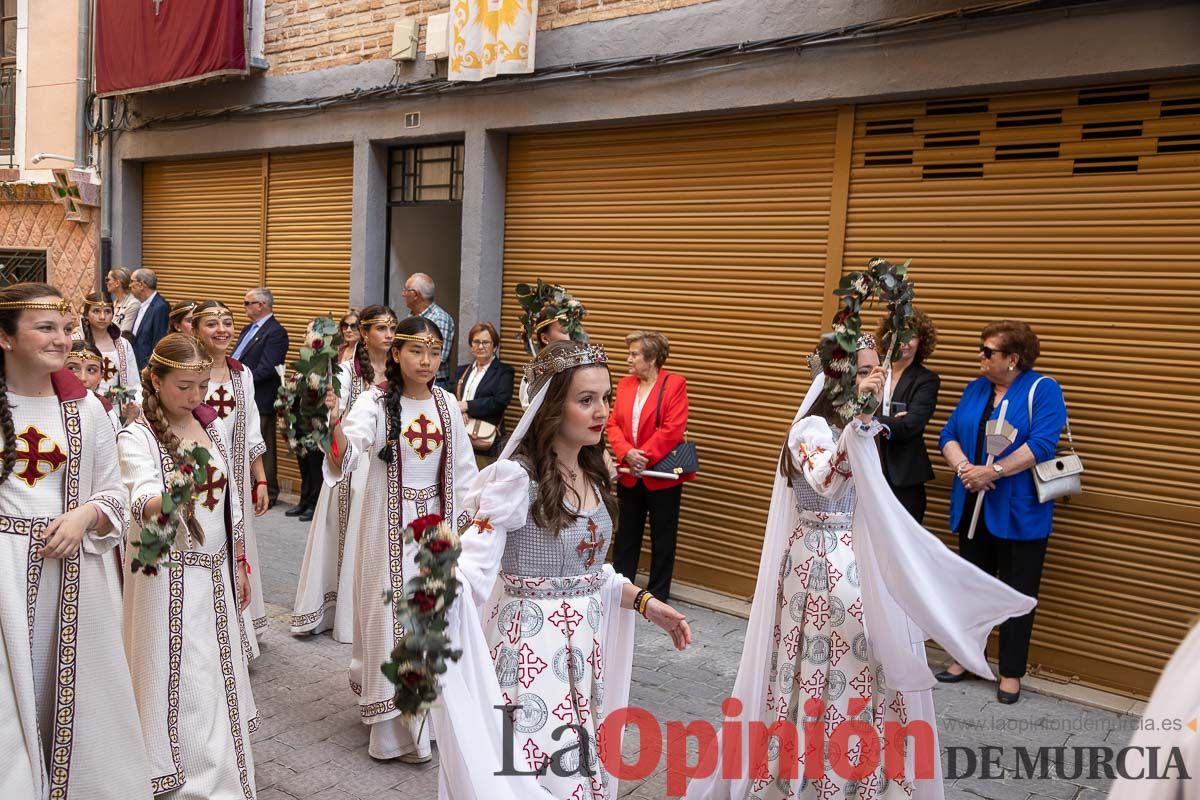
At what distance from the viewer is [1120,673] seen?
6051mm

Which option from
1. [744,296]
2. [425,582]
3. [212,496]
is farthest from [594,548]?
[744,296]

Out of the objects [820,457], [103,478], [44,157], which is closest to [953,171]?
[820,457]

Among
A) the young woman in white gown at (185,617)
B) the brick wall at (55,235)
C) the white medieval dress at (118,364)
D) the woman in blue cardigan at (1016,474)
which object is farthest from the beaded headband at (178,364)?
the brick wall at (55,235)

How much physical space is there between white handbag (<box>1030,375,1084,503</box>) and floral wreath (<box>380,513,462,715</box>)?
166 inches

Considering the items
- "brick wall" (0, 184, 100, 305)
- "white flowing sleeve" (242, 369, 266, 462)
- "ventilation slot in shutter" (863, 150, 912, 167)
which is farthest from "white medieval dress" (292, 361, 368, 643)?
"brick wall" (0, 184, 100, 305)

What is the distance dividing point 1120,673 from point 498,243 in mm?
6129

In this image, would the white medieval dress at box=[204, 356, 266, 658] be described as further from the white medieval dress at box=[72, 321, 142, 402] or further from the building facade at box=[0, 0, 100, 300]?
the building facade at box=[0, 0, 100, 300]

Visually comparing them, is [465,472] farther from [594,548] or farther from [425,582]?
[425,582]

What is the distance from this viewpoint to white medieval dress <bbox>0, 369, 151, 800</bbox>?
367 cm

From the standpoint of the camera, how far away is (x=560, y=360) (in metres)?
3.44

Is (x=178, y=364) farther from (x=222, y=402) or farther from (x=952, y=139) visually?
(x=952, y=139)

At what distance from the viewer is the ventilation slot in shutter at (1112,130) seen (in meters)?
5.90

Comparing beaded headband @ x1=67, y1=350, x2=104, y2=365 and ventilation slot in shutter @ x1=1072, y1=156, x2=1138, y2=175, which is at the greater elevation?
ventilation slot in shutter @ x1=1072, y1=156, x2=1138, y2=175

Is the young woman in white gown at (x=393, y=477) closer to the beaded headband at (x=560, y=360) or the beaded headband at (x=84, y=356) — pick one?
the beaded headband at (x=560, y=360)
